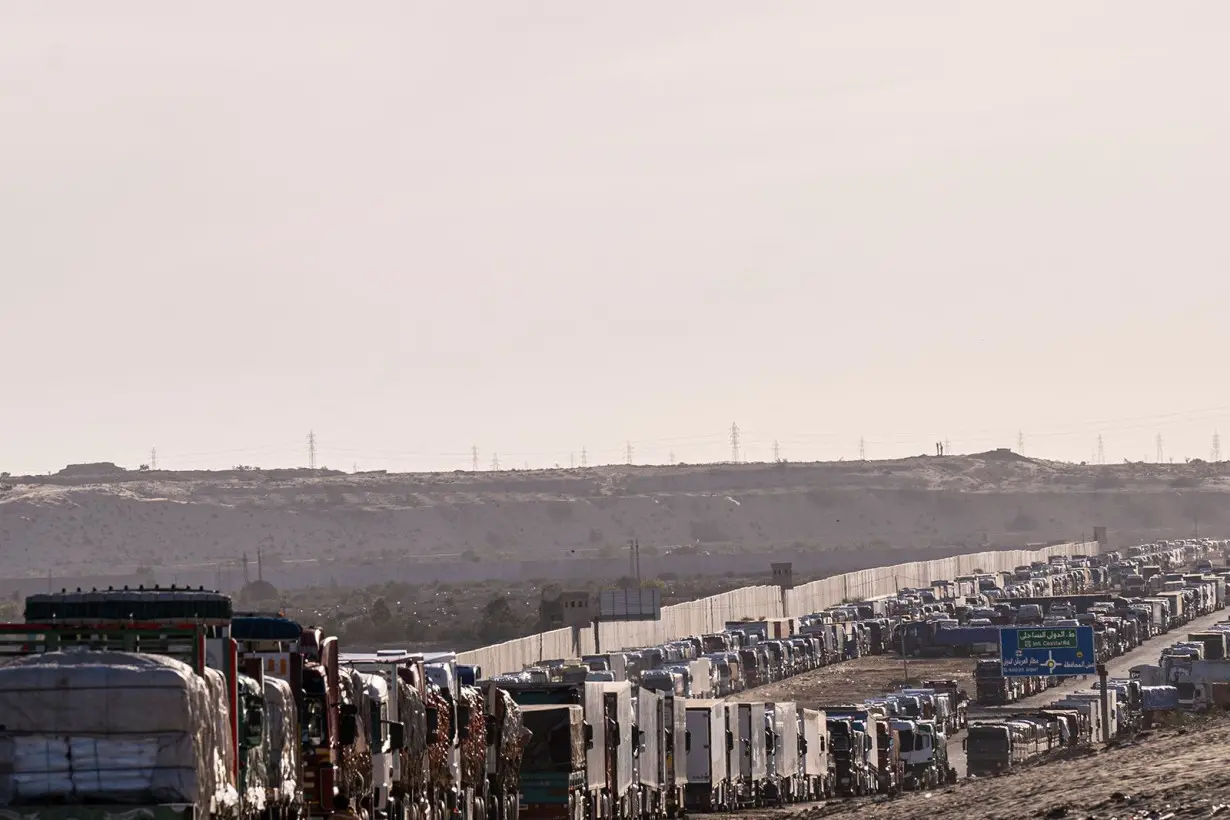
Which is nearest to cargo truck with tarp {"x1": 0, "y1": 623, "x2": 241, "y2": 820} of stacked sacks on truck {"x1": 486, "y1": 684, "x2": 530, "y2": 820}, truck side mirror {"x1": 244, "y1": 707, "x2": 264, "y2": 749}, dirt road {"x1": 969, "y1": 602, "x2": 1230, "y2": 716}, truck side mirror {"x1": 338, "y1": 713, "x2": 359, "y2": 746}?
truck side mirror {"x1": 244, "y1": 707, "x2": 264, "y2": 749}

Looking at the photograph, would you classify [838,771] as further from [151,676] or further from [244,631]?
[151,676]

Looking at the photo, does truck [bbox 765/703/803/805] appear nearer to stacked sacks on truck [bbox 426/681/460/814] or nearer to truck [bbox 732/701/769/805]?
truck [bbox 732/701/769/805]

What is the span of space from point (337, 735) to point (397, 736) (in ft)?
8.42

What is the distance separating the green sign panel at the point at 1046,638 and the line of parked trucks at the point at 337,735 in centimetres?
1585

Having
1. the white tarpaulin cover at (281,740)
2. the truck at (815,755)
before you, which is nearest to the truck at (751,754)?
the truck at (815,755)

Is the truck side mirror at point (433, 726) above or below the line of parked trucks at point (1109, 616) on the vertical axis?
above

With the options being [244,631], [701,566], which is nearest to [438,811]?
[244,631]

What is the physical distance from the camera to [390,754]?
23.7m

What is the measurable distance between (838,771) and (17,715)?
112ft

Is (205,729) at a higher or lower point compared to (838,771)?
higher

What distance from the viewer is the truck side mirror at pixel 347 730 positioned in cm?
2156

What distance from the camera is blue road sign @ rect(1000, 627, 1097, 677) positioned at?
67.5 m

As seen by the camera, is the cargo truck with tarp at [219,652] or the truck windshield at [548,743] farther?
the truck windshield at [548,743]

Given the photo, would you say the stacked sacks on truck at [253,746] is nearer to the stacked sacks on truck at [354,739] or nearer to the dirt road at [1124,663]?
the stacked sacks on truck at [354,739]
